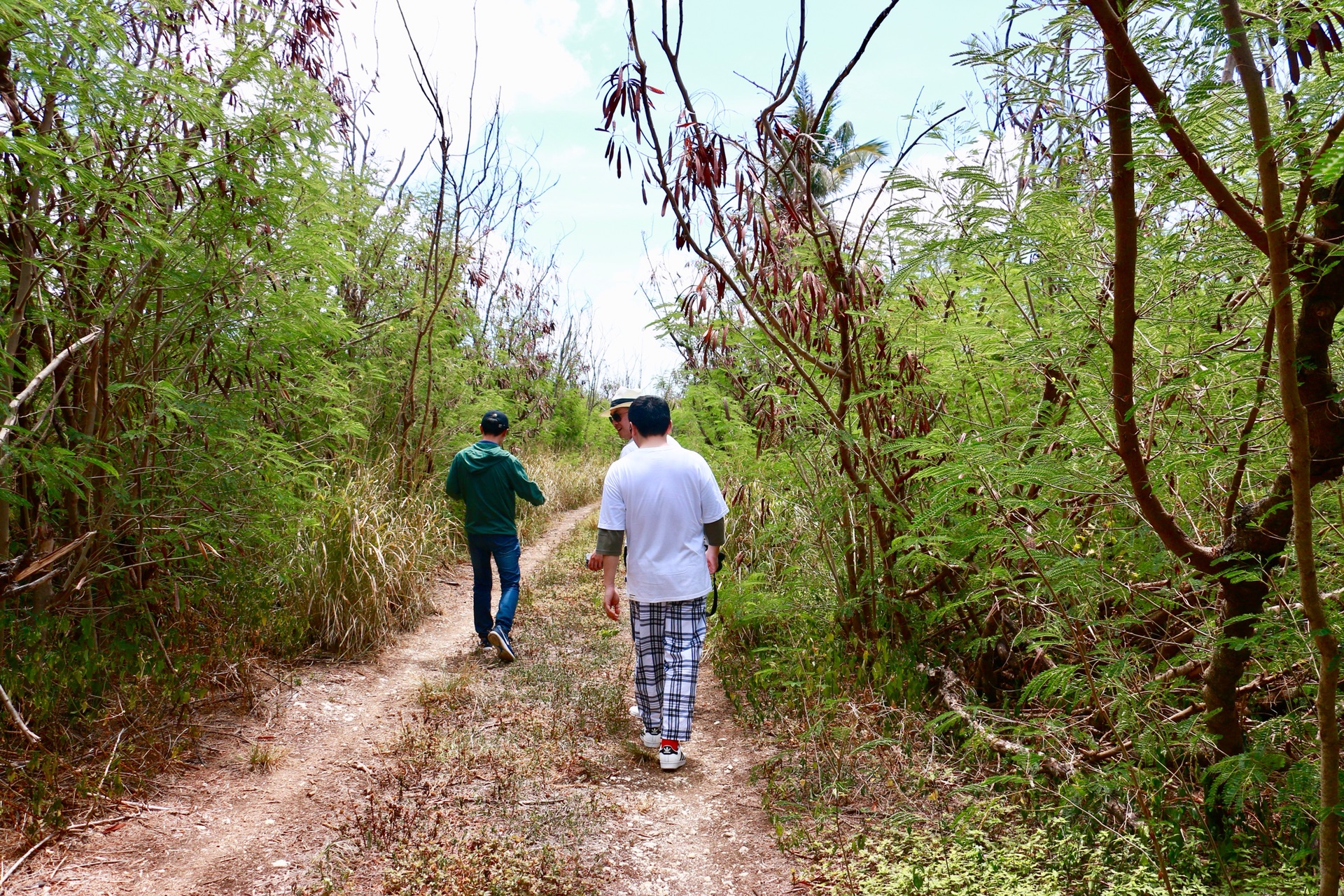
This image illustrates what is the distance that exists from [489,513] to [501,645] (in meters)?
1.06

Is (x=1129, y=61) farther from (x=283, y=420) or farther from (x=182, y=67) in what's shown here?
(x=283, y=420)

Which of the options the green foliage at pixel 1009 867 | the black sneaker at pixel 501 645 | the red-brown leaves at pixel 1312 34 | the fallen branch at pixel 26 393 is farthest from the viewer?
the black sneaker at pixel 501 645

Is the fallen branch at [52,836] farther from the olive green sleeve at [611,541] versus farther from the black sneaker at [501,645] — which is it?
the black sneaker at [501,645]

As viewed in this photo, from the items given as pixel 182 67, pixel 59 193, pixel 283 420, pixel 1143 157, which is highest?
pixel 182 67

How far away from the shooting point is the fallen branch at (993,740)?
10.4ft

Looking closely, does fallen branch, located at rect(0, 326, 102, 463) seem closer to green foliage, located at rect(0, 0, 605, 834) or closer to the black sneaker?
green foliage, located at rect(0, 0, 605, 834)

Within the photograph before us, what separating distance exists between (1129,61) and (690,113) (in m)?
2.32

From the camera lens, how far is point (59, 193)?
4324 mm

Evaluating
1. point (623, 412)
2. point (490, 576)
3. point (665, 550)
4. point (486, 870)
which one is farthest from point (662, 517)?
point (490, 576)

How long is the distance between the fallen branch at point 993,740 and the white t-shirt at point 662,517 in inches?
58.4

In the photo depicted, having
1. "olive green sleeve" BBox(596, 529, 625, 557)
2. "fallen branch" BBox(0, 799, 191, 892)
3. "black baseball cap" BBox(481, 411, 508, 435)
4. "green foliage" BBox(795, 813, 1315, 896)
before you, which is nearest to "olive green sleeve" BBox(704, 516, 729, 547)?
"olive green sleeve" BBox(596, 529, 625, 557)

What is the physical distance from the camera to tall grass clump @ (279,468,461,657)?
5.95 metres

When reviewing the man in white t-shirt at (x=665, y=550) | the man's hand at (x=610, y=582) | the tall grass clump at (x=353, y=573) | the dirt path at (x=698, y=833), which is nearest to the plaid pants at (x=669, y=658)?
the man in white t-shirt at (x=665, y=550)

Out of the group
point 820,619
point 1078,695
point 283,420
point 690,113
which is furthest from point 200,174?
point 1078,695
